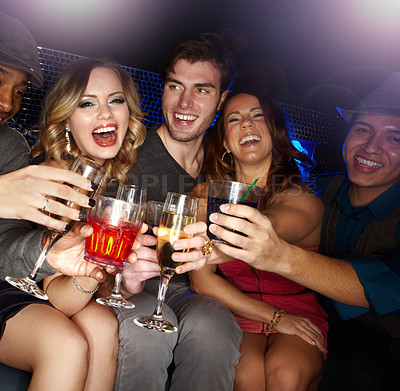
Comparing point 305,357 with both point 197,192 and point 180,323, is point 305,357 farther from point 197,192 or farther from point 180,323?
point 197,192

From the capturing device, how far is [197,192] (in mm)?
3096

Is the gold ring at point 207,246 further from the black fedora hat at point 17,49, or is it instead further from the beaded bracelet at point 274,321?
the black fedora hat at point 17,49

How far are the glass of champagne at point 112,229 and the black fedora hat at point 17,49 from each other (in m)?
1.24

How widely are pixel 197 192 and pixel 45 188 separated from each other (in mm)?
1619

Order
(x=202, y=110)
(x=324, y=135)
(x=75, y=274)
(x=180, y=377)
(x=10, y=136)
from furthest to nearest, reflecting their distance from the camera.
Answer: (x=324, y=135) < (x=202, y=110) < (x=10, y=136) < (x=180, y=377) < (x=75, y=274)

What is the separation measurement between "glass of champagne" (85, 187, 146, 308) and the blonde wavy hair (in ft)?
3.82

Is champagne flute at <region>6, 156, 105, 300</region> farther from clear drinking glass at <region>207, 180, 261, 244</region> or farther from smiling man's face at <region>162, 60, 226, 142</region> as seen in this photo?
smiling man's face at <region>162, 60, 226, 142</region>

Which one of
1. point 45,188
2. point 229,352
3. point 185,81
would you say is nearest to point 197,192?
point 185,81

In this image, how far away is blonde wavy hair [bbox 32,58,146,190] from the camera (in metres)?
2.81

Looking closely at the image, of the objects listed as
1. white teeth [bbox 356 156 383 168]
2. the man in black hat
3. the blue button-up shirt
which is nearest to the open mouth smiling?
the man in black hat

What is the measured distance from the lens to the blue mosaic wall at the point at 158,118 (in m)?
3.70

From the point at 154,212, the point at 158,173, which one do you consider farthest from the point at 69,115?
the point at 154,212

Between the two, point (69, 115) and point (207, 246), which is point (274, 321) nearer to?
point (207, 246)

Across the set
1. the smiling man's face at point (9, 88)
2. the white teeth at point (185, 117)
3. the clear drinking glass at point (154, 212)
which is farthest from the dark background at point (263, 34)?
the clear drinking glass at point (154, 212)
